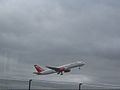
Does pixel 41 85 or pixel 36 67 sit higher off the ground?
pixel 36 67

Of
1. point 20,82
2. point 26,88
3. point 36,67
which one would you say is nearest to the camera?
point 20,82

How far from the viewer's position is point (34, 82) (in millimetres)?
22047

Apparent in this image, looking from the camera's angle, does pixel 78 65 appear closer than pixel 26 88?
No

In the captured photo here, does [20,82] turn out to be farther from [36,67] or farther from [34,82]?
[36,67]

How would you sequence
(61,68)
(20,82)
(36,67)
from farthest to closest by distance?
(36,67) < (61,68) < (20,82)

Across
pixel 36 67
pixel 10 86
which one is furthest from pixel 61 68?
pixel 10 86

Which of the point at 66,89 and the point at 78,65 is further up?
the point at 78,65

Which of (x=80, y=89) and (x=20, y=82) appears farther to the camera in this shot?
(x=80, y=89)

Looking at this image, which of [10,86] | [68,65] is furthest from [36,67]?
[10,86]

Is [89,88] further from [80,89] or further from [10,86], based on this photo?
[10,86]

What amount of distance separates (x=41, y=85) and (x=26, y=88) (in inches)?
51.5

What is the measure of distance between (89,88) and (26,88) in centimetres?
440

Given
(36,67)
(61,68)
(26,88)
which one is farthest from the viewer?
(36,67)

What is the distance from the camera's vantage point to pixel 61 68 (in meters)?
144
